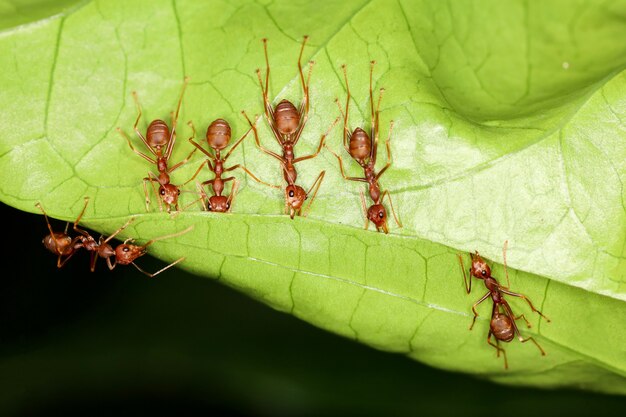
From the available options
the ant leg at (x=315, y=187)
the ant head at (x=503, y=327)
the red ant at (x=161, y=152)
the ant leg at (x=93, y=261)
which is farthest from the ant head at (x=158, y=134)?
the ant head at (x=503, y=327)

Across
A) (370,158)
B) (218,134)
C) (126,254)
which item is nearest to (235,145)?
(218,134)

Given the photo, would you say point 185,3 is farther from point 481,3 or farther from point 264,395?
point 264,395

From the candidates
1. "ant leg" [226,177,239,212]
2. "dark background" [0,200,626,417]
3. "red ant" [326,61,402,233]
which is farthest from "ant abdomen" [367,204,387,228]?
"dark background" [0,200,626,417]

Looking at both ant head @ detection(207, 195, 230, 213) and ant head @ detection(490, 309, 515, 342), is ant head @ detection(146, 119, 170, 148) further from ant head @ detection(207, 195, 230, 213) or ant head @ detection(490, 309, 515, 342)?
ant head @ detection(490, 309, 515, 342)

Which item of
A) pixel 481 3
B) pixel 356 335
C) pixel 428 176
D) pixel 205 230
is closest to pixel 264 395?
pixel 356 335

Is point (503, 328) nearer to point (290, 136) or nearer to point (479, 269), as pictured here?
point (479, 269)

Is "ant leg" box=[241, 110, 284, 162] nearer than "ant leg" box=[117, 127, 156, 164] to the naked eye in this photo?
No
